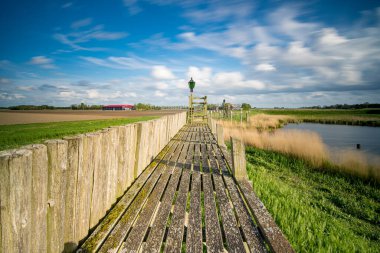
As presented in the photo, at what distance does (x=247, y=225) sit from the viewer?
2189 mm

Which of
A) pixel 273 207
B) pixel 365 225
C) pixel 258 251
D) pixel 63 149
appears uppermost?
pixel 63 149

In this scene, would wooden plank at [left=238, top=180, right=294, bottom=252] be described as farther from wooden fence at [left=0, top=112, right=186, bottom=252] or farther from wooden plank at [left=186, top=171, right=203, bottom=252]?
wooden fence at [left=0, top=112, right=186, bottom=252]

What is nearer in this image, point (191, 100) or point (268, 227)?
point (268, 227)

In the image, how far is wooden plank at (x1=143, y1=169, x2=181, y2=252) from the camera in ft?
5.98

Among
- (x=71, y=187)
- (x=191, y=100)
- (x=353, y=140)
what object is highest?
(x=191, y=100)

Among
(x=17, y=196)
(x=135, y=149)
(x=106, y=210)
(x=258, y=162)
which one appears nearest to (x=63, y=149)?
(x=17, y=196)

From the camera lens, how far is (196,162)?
497cm

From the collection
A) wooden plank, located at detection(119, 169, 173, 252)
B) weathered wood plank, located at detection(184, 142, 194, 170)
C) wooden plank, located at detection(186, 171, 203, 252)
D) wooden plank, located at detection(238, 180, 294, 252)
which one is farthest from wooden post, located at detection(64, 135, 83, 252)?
weathered wood plank, located at detection(184, 142, 194, 170)

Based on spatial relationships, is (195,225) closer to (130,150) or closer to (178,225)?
(178,225)

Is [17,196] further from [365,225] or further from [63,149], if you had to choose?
[365,225]

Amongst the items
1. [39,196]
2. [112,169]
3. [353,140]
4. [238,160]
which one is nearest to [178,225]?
[112,169]

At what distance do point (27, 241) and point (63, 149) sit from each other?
2.23 feet

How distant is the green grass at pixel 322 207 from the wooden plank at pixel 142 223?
210 centimetres

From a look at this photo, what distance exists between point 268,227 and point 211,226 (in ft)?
2.03
